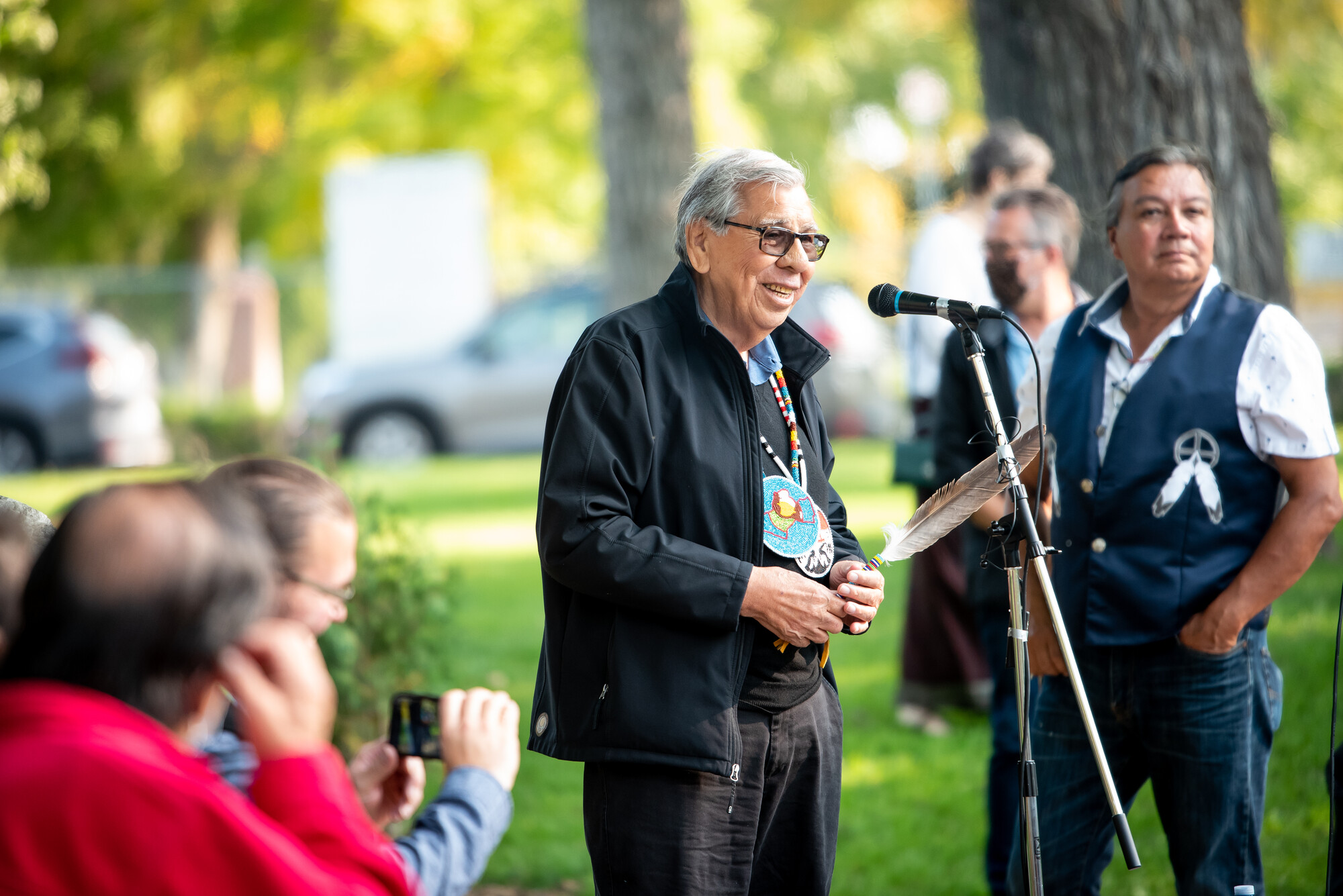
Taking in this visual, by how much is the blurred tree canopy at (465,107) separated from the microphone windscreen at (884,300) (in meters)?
9.12

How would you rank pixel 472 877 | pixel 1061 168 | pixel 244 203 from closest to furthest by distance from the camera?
pixel 472 877 < pixel 1061 168 < pixel 244 203

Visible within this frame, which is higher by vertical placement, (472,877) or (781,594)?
(781,594)

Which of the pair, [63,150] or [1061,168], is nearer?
[1061,168]

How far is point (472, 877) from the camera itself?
196 cm

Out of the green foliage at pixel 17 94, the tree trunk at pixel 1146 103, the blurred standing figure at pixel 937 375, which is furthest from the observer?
the green foliage at pixel 17 94

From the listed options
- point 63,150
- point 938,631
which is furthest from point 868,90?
point 938,631

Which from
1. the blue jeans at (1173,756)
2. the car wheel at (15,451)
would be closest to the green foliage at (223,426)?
the car wheel at (15,451)

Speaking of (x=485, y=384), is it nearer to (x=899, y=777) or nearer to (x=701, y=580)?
(x=899, y=777)

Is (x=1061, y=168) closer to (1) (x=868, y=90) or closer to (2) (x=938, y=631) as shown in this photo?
(2) (x=938, y=631)

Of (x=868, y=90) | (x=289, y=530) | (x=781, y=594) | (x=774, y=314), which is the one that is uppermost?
(x=868, y=90)

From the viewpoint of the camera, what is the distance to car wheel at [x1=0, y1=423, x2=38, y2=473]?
16.4 meters

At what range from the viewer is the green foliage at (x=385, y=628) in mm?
4797

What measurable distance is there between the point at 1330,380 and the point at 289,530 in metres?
11.9

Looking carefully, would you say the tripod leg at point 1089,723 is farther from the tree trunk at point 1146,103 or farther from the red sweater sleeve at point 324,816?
the tree trunk at point 1146,103
